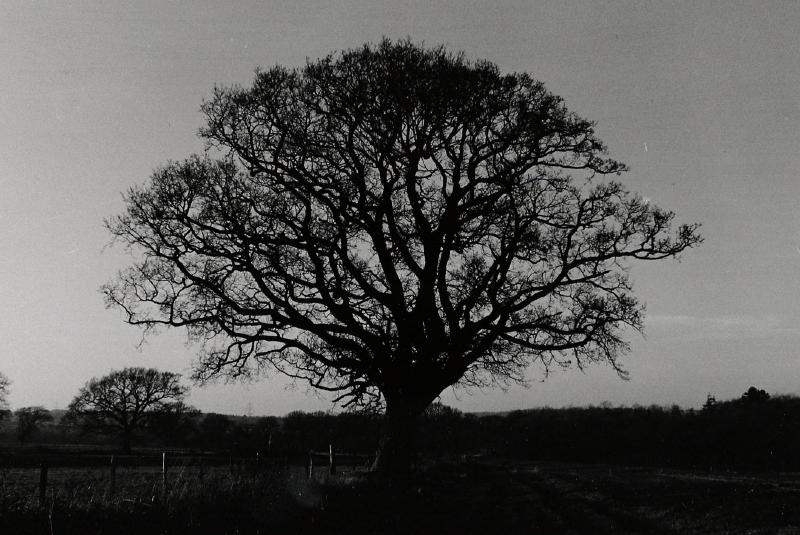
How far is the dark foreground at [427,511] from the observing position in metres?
8.62

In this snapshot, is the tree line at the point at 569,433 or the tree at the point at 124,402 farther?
the tree at the point at 124,402

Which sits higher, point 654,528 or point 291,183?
point 291,183

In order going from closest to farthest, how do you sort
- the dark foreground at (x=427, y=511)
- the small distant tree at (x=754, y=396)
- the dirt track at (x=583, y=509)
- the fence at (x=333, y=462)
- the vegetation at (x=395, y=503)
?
1. the dark foreground at (x=427, y=511)
2. the vegetation at (x=395, y=503)
3. the dirt track at (x=583, y=509)
4. the fence at (x=333, y=462)
5. the small distant tree at (x=754, y=396)

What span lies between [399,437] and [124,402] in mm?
62343

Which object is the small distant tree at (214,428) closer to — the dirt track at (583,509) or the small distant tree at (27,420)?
the small distant tree at (27,420)

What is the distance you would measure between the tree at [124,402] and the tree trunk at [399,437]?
199 ft

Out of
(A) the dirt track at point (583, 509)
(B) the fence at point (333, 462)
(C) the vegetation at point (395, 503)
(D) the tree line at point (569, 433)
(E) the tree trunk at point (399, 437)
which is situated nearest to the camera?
(C) the vegetation at point (395, 503)

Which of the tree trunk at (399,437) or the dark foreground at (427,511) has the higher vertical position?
the tree trunk at (399,437)

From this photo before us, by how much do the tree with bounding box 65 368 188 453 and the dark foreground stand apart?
62.9 meters

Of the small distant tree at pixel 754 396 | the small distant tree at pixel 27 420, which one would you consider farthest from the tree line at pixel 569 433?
the small distant tree at pixel 27 420

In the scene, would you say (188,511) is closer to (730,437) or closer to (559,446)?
(730,437)

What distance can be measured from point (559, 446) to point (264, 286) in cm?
2676

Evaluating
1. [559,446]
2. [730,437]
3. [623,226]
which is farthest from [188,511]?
[559,446]

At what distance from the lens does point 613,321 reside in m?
17.0
